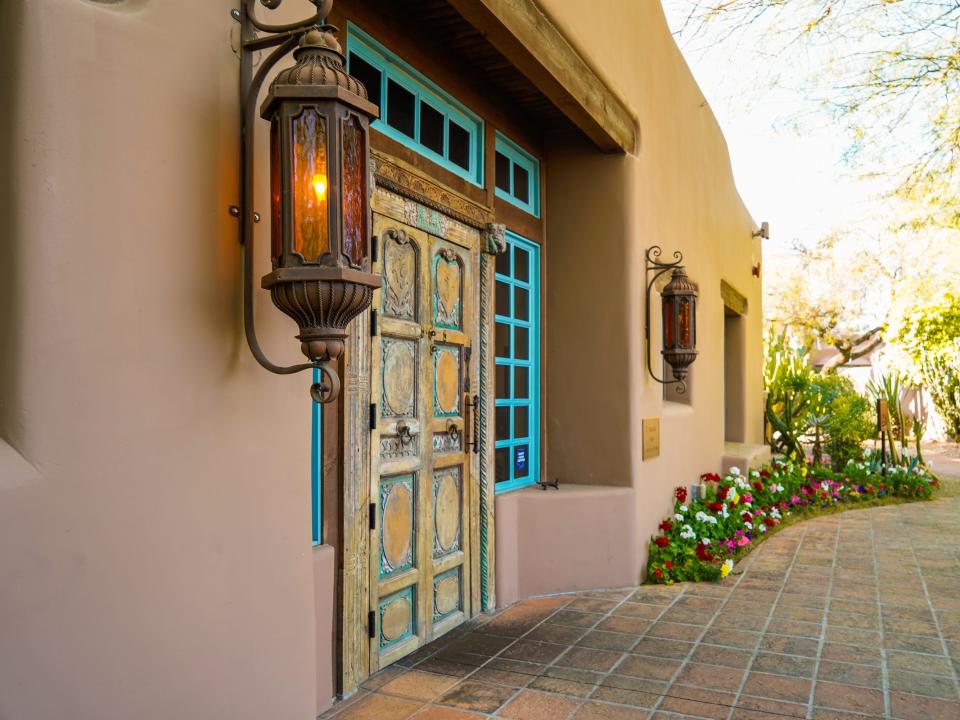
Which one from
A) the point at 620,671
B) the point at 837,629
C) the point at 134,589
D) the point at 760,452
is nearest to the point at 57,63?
the point at 134,589

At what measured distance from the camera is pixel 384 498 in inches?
155

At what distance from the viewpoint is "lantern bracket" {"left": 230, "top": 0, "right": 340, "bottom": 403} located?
2293 mm

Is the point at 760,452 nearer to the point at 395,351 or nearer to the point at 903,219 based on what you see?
the point at 903,219

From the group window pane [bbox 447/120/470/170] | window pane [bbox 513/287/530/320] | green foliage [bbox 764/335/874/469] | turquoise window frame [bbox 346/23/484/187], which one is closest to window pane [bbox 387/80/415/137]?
turquoise window frame [bbox 346/23/484/187]

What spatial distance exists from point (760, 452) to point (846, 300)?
19.7 m

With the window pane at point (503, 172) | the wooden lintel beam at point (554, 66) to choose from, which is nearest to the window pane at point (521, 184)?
the window pane at point (503, 172)

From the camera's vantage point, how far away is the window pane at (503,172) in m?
5.32

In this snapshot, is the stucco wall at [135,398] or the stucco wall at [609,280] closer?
the stucco wall at [135,398]

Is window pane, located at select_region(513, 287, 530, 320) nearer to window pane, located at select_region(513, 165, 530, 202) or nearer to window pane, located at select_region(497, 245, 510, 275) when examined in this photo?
window pane, located at select_region(497, 245, 510, 275)

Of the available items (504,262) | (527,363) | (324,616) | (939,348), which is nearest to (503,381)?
(527,363)

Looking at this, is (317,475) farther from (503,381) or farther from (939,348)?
(939,348)

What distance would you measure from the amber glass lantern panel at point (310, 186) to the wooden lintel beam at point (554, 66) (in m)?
1.78

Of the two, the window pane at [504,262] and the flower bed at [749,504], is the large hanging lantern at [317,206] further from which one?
the flower bed at [749,504]

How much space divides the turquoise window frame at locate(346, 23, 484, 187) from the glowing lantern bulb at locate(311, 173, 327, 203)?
1.77 m
